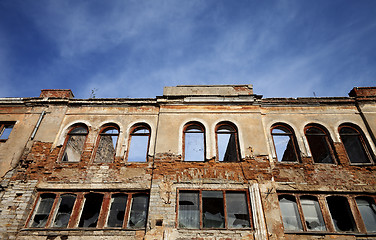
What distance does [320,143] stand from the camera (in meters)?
10.9

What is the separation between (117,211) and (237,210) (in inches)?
168

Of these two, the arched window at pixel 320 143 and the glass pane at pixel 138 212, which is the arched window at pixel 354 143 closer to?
the arched window at pixel 320 143

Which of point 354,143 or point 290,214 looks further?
point 354,143

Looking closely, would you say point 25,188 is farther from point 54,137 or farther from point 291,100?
point 291,100

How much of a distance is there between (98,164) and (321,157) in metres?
10.3

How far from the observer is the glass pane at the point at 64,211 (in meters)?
8.22

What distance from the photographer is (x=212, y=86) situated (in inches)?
452

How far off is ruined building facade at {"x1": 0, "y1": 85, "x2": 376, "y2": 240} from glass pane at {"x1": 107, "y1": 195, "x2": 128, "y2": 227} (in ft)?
0.12

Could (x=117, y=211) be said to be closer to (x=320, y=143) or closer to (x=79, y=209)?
(x=79, y=209)

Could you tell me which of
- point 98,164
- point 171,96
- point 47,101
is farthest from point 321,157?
point 47,101

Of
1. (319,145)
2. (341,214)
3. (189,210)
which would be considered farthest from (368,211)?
(189,210)

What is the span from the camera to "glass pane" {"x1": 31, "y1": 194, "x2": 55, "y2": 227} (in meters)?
8.24

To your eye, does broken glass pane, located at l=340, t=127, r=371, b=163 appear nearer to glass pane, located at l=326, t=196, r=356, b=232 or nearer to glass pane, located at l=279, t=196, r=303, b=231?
glass pane, located at l=326, t=196, r=356, b=232

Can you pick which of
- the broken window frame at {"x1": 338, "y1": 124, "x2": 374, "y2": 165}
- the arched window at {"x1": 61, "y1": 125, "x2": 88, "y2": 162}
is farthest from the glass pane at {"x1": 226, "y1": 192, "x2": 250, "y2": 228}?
the arched window at {"x1": 61, "y1": 125, "x2": 88, "y2": 162}
